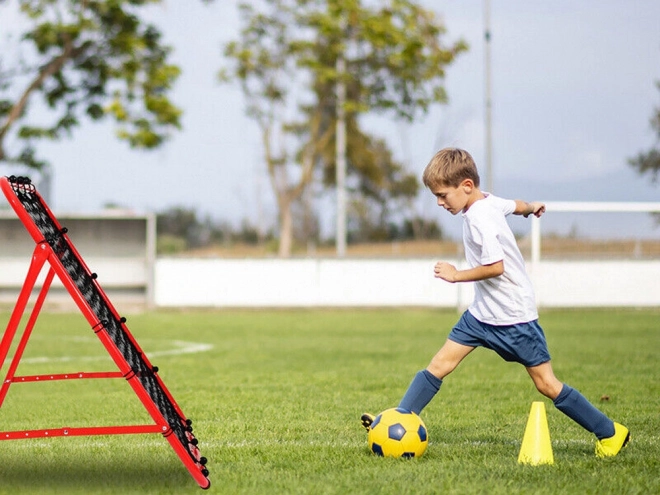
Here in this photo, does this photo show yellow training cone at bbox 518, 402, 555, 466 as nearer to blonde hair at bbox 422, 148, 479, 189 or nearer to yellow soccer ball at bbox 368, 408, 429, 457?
yellow soccer ball at bbox 368, 408, 429, 457

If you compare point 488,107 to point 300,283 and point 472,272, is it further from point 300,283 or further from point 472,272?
point 472,272

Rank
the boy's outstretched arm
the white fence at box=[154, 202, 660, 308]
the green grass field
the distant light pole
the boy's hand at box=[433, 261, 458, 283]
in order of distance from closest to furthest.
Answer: the green grass field, the boy's hand at box=[433, 261, 458, 283], the boy's outstretched arm, the white fence at box=[154, 202, 660, 308], the distant light pole

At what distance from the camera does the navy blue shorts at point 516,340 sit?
5.55 m

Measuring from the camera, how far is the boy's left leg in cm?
563

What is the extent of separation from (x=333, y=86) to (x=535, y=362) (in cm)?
3152

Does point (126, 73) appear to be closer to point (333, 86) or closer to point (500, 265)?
point (333, 86)

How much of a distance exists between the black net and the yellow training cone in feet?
5.63

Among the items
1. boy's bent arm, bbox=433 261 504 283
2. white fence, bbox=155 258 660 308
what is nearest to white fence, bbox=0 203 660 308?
white fence, bbox=155 258 660 308

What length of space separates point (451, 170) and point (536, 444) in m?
1.50

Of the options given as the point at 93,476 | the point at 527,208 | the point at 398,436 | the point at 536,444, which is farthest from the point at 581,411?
the point at 93,476

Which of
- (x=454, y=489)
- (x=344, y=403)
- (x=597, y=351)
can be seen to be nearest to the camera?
(x=454, y=489)

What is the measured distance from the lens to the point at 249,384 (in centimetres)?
964

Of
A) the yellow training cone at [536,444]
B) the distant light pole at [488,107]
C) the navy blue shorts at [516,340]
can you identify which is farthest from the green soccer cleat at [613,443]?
the distant light pole at [488,107]

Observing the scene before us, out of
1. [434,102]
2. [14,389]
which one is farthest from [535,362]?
[434,102]
